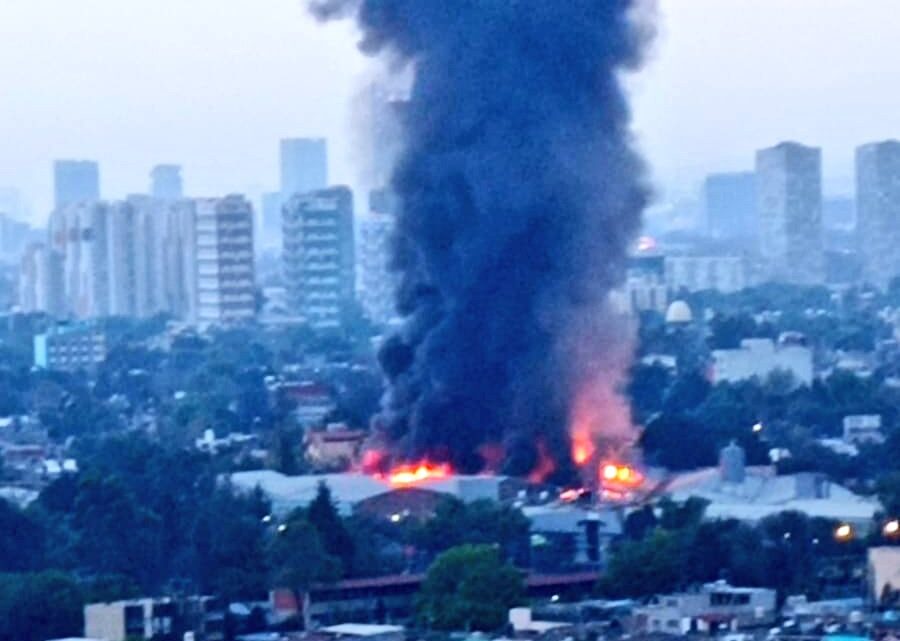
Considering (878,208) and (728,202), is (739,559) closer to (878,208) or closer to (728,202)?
(878,208)

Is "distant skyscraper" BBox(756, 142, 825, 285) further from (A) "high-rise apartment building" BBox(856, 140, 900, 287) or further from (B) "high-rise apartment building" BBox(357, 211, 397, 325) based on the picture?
(B) "high-rise apartment building" BBox(357, 211, 397, 325)

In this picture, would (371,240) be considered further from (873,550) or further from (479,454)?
(873,550)

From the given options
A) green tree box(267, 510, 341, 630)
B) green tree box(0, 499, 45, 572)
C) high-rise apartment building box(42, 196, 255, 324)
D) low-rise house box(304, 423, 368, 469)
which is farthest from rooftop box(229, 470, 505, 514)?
high-rise apartment building box(42, 196, 255, 324)

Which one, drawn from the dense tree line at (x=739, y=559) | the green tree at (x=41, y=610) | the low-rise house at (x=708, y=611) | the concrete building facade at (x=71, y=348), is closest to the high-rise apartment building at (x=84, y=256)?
the concrete building facade at (x=71, y=348)

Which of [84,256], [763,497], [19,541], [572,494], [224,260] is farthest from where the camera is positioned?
[84,256]

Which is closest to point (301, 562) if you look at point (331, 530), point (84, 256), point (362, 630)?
point (331, 530)
